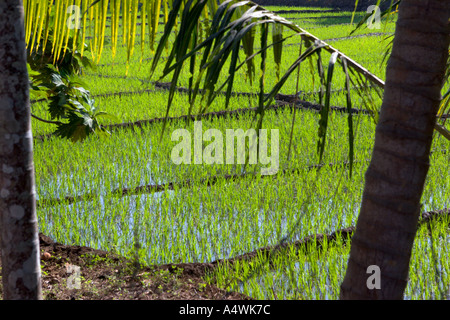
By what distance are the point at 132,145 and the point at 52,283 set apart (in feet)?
8.86

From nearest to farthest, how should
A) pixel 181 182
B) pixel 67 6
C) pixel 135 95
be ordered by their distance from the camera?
pixel 67 6 < pixel 181 182 < pixel 135 95

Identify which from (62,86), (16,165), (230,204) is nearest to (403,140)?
(16,165)

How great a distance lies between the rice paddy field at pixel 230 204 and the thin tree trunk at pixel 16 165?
311 millimetres

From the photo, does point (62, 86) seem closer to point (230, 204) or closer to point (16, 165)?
point (16, 165)

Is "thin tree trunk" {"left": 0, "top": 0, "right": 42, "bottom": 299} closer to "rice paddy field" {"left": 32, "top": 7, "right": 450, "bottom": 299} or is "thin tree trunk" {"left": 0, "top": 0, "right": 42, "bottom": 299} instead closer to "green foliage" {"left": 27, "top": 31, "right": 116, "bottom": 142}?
"rice paddy field" {"left": 32, "top": 7, "right": 450, "bottom": 299}

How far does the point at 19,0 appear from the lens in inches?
54.9

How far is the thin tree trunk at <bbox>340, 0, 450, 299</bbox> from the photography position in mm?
1172

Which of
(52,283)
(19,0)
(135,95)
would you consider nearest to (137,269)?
(52,283)

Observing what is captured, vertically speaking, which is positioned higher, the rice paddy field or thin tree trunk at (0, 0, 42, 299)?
thin tree trunk at (0, 0, 42, 299)

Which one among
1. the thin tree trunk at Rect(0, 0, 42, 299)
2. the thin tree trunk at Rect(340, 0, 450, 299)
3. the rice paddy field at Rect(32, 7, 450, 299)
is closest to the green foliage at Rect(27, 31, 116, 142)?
the rice paddy field at Rect(32, 7, 450, 299)

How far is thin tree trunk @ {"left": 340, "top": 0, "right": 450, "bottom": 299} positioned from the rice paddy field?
344 mm

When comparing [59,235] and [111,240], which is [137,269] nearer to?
[111,240]

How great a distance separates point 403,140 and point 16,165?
96 centimetres

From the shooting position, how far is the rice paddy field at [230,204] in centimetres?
259
